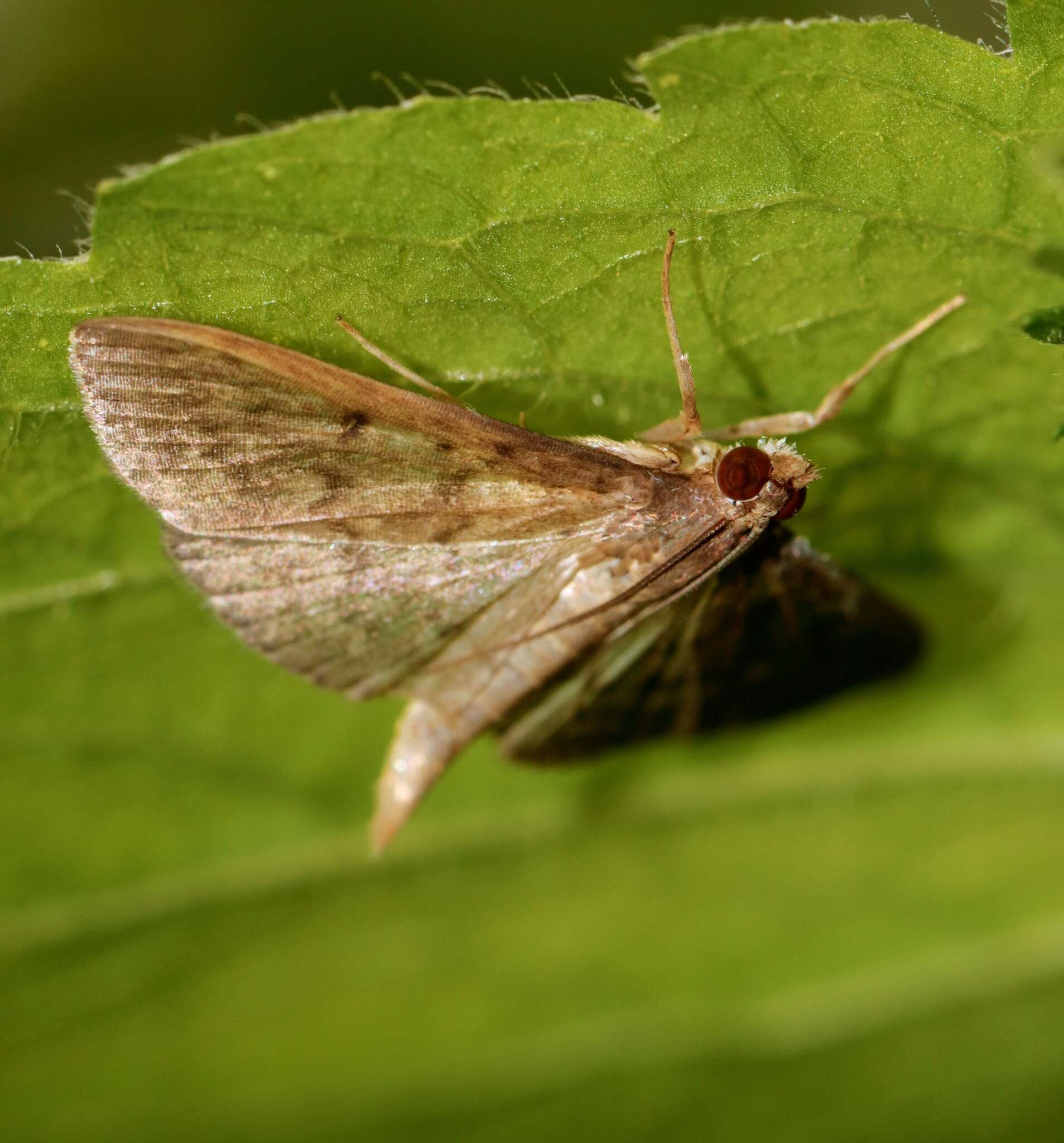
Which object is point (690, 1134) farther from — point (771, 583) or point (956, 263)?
point (956, 263)

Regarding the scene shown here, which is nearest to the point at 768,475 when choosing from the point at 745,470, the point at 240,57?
the point at 745,470

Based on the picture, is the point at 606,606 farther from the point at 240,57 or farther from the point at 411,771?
the point at 240,57

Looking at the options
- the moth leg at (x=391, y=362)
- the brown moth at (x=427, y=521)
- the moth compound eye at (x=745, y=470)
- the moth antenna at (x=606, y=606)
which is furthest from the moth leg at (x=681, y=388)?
the moth leg at (x=391, y=362)

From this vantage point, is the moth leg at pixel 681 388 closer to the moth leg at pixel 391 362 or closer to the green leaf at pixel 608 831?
the green leaf at pixel 608 831

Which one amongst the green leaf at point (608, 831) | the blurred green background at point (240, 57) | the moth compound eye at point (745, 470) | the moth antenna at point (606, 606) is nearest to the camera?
the green leaf at point (608, 831)

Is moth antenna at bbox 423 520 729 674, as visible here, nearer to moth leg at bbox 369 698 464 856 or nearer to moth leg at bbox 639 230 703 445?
moth leg at bbox 369 698 464 856

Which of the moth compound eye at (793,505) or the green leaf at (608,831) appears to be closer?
the green leaf at (608,831)

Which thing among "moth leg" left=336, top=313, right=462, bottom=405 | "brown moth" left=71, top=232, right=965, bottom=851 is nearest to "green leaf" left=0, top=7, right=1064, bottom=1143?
"moth leg" left=336, top=313, right=462, bottom=405
